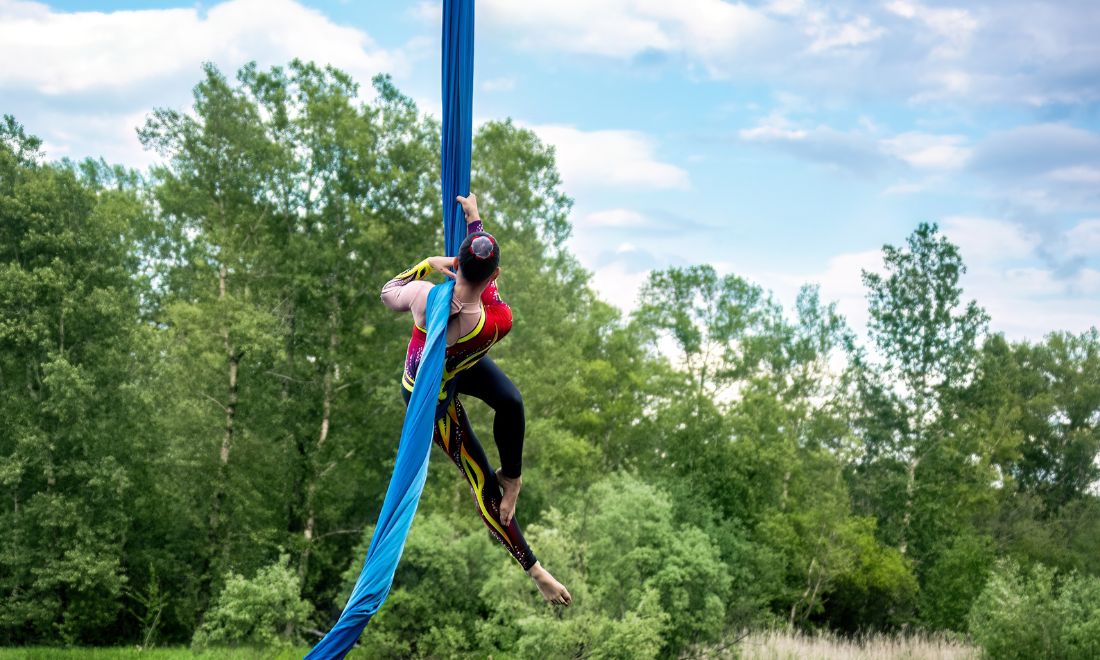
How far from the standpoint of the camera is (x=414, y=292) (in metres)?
4.42

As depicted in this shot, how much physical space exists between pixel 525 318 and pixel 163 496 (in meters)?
9.52

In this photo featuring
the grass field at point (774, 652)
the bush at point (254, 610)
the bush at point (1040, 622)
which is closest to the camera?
the bush at point (254, 610)

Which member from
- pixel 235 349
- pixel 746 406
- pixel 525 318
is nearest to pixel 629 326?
pixel 746 406

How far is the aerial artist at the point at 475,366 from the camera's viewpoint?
4312 millimetres

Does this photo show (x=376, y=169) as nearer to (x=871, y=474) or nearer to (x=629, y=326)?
(x=629, y=326)

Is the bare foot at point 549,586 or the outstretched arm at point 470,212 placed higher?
the outstretched arm at point 470,212

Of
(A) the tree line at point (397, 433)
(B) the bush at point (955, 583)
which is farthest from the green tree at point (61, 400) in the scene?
(B) the bush at point (955, 583)

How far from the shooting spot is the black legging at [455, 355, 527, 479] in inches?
182

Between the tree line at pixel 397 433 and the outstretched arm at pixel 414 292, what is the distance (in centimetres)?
1413

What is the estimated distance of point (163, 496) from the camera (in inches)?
1009

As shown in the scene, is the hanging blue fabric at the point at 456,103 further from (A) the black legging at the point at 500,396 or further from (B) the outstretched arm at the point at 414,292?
(A) the black legging at the point at 500,396

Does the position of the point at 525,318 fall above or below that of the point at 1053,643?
above

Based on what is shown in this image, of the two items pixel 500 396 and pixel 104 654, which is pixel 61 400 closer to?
pixel 104 654

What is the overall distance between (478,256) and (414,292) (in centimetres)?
39
